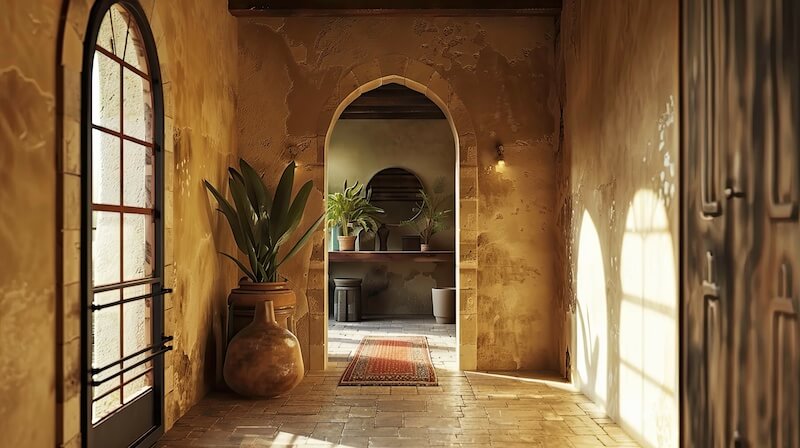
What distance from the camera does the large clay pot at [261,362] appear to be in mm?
4836

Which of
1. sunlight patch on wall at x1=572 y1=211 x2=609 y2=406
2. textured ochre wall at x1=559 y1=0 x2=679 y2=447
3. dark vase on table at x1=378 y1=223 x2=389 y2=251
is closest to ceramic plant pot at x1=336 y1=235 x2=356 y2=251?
dark vase on table at x1=378 y1=223 x2=389 y2=251

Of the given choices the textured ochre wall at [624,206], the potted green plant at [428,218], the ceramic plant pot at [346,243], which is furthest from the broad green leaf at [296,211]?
the potted green plant at [428,218]

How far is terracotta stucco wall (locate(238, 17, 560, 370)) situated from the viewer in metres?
5.96

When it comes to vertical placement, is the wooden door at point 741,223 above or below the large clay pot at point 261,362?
above

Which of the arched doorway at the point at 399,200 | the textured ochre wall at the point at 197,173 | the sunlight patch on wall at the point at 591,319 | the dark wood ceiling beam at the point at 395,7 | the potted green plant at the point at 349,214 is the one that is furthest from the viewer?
the arched doorway at the point at 399,200

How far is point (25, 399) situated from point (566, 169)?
14.3ft

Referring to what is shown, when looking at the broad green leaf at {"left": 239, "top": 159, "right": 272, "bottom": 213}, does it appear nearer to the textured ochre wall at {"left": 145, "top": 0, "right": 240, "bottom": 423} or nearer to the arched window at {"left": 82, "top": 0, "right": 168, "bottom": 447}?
the textured ochre wall at {"left": 145, "top": 0, "right": 240, "bottom": 423}

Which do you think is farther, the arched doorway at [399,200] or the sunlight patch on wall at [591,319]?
the arched doorway at [399,200]

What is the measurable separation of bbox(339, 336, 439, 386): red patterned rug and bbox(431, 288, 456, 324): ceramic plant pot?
1.40 meters

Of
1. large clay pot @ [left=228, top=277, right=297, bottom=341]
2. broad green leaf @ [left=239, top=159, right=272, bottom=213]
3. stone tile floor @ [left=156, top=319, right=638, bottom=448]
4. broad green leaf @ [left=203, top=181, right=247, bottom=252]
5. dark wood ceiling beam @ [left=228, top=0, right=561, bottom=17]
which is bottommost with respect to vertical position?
stone tile floor @ [left=156, top=319, right=638, bottom=448]

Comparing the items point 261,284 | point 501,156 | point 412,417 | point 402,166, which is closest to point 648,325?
point 412,417

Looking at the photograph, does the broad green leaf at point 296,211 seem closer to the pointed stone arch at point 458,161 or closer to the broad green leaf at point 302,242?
the broad green leaf at point 302,242

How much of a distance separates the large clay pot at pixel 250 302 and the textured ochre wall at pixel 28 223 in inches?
92.5

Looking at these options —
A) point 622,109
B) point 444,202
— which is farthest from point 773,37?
point 444,202
